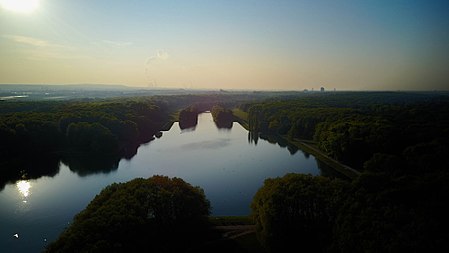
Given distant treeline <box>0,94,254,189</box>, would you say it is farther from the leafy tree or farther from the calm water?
the leafy tree

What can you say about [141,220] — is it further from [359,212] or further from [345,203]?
[359,212]

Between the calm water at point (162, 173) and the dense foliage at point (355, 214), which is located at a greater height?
the dense foliage at point (355, 214)

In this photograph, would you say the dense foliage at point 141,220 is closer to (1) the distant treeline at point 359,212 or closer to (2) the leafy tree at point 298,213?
(1) the distant treeline at point 359,212

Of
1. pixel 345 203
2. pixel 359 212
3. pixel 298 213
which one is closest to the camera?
pixel 359 212

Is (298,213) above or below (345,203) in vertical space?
below

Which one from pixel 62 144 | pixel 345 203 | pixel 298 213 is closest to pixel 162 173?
pixel 62 144

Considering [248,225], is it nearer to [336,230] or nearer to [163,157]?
[336,230]

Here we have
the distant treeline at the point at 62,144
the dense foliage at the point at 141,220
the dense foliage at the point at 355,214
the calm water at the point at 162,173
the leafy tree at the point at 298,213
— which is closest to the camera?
the dense foliage at the point at 355,214

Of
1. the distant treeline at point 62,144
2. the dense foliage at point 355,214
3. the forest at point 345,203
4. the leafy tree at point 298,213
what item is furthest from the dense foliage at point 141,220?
the distant treeline at point 62,144
